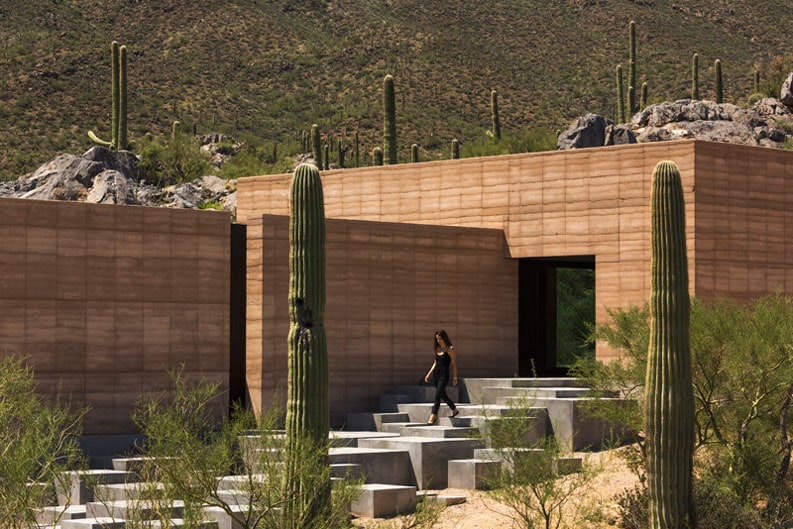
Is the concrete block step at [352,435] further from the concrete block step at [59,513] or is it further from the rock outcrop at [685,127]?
the rock outcrop at [685,127]

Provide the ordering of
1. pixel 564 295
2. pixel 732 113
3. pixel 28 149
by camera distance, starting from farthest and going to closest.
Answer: pixel 28 149, pixel 732 113, pixel 564 295

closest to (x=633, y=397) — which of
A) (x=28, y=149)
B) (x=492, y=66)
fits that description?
(x=28, y=149)

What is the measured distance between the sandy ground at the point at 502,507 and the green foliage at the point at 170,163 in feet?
88.1

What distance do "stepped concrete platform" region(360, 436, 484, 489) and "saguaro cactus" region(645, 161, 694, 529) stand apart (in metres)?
4.49

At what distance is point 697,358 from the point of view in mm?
19156

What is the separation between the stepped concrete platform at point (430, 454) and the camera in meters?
20.4

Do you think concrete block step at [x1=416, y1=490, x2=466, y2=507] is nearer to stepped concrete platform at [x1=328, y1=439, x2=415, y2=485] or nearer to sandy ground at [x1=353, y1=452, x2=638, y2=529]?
sandy ground at [x1=353, y1=452, x2=638, y2=529]

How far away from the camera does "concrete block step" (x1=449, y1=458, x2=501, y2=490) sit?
2023 centimetres

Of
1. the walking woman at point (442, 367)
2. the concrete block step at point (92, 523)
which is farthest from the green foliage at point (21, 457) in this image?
the walking woman at point (442, 367)

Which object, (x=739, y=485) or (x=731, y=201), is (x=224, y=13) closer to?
(x=731, y=201)

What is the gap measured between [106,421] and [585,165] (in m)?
9.55

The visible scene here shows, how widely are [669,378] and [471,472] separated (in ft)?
16.2

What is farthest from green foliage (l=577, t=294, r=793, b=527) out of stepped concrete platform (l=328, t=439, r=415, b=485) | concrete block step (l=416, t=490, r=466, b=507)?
stepped concrete platform (l=328, t=439, r=415, b=485)

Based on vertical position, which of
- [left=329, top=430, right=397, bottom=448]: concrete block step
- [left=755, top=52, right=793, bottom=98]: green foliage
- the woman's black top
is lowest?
[left=329, top=430, right=397, bottom=448]: concrete block step
